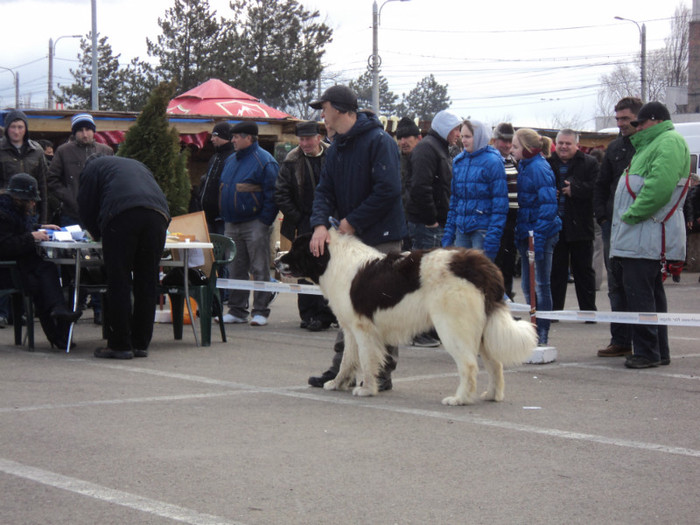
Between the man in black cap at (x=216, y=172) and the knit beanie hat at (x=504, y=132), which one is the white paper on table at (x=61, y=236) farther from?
the knit beanie hat at (x=504, y=132)

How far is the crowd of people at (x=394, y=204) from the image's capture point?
297 inches

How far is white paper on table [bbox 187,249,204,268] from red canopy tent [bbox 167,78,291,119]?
36.2 feet

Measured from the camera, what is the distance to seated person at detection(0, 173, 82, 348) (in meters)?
9.30

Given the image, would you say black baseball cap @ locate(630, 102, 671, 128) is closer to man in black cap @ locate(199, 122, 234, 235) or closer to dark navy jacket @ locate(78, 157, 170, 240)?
dark navy jacket @ locate(78, 157, 170, 240)

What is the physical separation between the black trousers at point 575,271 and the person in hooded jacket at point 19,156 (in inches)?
243

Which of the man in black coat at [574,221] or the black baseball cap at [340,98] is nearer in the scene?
the black baseball cap at [340,98]

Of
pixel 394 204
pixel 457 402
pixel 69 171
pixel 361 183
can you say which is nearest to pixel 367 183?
pixel 361 183

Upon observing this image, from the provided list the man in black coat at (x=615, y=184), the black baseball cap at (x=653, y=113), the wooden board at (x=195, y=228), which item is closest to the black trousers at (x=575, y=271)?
the man in black coat at (x=615, y=184)

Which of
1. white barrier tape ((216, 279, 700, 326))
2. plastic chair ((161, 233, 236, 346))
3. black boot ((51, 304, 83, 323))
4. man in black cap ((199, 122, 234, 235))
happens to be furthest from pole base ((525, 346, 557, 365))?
man in black cap ((199, 122, 234, 235))

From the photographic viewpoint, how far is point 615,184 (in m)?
9.91

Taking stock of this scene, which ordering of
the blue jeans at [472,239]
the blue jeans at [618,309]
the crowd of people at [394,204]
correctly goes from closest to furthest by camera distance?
1. the crowd of people at [394,204]
2. the blue jeans at [472,239]
3. the blue jeans at [618,309]

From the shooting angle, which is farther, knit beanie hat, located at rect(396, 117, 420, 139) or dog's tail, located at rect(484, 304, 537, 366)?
knit beanie hat, located at rect(396, 117, 420, 139)

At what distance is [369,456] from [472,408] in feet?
5.20

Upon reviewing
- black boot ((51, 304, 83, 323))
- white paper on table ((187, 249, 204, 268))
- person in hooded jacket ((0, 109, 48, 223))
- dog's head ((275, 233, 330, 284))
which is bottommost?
black boot ((51, 304, 83, 323))
